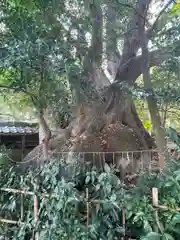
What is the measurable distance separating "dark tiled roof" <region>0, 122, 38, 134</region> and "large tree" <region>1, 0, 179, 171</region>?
6.71 ft

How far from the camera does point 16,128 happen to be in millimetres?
7480

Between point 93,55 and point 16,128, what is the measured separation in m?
3.58

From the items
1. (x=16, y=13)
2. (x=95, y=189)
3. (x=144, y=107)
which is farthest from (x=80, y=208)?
(x=144, y=107)

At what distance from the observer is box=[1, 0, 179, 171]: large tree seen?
3.16 meters

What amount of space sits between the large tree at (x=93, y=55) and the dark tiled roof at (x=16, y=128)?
2.04 meters

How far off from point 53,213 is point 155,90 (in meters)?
2.71

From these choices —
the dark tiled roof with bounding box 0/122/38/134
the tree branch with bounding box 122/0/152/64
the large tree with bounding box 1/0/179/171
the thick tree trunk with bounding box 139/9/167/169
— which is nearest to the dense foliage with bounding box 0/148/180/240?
the large tree with bounding box 1/0/179/171


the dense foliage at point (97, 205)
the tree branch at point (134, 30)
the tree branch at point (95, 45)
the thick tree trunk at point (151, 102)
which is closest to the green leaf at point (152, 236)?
the dense foliage at point (97, 205)

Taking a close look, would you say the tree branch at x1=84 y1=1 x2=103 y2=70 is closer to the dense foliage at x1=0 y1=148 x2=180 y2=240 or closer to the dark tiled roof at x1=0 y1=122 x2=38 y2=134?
the dense foliage at x1=0 y1=148 x2=180 y2=240

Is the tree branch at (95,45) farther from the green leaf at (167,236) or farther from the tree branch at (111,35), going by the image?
the green leaf at (167,236)

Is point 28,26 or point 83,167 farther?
point 28,26

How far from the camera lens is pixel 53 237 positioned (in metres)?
2.50

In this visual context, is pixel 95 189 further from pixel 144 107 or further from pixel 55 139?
pixel 144 107

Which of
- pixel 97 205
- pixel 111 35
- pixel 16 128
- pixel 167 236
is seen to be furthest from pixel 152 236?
pixel 16 128
